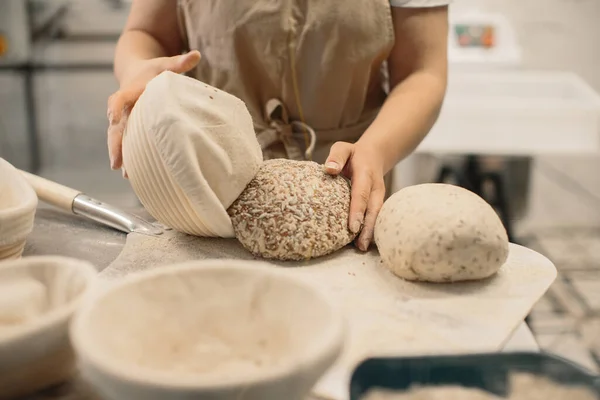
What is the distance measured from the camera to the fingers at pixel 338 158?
0.88 m

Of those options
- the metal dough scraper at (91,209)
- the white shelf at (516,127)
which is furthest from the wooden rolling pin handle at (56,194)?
the white shelf at (516,127)

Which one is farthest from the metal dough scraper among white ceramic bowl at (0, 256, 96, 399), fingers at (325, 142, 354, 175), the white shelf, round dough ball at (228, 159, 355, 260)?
the white shelf

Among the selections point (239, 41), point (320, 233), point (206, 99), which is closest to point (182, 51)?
point (239, 41)

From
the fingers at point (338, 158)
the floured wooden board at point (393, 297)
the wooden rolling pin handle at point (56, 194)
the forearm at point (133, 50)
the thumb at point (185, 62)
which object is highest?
the thumb at point (185, 62)

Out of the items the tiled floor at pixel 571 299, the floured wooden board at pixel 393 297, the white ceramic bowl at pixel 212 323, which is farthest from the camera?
the tiled floor at pixel 571 299

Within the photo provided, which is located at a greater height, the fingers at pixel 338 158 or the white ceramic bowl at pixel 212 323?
the white ceramic bowl at pixel 212 323

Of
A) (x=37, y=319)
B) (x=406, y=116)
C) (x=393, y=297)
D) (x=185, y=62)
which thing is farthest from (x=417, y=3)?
(x=37, y=319)

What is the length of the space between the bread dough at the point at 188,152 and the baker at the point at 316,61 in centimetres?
18

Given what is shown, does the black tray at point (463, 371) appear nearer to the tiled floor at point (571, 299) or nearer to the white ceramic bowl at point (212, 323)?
the white ceramic bowl at point (212, 323)

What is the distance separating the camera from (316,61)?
1.05 m

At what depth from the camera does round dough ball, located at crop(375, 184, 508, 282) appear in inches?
29.3

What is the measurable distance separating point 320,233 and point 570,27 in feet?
6.55

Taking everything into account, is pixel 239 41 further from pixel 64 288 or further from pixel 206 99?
pixel 64 288

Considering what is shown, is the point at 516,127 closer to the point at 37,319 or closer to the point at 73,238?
the point at 73,238
